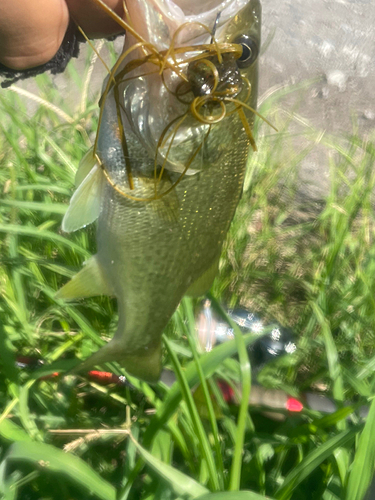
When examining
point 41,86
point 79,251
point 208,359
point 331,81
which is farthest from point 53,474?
point 331,81

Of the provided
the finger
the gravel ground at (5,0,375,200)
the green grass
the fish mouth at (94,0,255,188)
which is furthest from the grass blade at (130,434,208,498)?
the gravel ground at (5,0,375,200)

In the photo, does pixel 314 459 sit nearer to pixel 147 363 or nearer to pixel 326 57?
pixel 147 363

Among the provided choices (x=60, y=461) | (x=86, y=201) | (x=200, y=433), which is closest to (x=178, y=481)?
(x=200, y=433)

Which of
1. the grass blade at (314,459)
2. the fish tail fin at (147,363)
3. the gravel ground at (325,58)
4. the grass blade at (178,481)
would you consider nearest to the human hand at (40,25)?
the fish tail fin at (147,363)

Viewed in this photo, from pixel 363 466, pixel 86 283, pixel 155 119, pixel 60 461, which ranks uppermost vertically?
pixel 155 119

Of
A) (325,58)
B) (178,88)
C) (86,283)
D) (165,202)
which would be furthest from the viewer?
(325,58)

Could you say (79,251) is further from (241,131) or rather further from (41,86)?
(41,86)

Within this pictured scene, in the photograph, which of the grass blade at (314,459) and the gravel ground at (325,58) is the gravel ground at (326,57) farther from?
the grass blade at (314,459)
